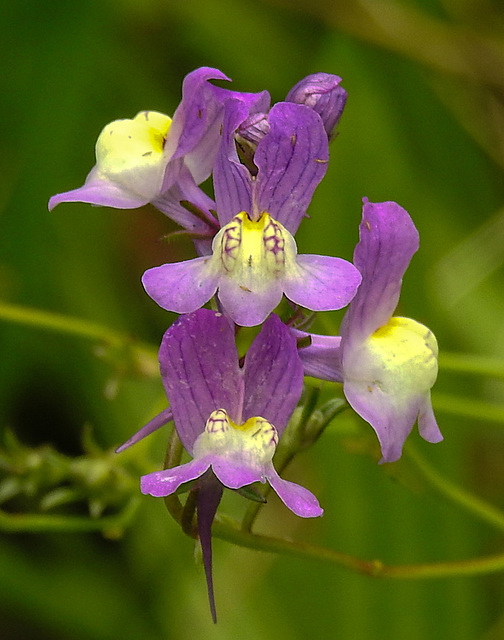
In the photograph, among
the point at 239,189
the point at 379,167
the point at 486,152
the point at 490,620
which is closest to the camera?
the point at 239,189

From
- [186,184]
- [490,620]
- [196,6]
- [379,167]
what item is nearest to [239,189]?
[186,184]

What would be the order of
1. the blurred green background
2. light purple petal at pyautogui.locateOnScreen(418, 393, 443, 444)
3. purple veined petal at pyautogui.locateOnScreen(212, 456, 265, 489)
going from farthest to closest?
the blurred green background, light purple petal at pyautogui.locateOnScreen(418, 393, 443, 444), purple veined petal at pyautogui.locateOnScreen(212, 456, 265, 489)

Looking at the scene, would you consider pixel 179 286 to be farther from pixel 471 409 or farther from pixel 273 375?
pixel 471 409

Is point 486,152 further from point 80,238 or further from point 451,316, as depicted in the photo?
point 80,238

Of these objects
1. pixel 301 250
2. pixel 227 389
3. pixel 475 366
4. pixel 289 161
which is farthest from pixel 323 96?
pixel 301 250

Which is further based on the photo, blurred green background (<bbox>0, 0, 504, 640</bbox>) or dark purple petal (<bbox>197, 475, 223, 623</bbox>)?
blurred green background (<bbox>0, 0, 504, 640</bbox>)

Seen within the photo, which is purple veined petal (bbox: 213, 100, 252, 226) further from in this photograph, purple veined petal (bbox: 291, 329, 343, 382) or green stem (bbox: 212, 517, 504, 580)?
green stem (bbox: 212, 517, 504, 580)

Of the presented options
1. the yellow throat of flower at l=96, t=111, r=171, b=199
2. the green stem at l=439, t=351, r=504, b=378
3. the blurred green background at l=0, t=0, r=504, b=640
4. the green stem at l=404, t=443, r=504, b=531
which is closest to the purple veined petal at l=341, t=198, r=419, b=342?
the yellow throat of flower at l=96, t=111, r=171, b=199
